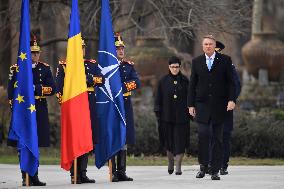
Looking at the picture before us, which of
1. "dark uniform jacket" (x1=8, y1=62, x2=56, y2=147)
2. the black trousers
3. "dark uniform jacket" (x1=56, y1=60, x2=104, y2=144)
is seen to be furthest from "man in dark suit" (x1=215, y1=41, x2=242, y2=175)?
"dark uniform jacket" (x1=8, y1=62, x2=56, y2=147)

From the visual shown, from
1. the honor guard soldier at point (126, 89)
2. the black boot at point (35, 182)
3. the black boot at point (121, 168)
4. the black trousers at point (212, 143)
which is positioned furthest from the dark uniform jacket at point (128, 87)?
the black boot at point (35, 182)

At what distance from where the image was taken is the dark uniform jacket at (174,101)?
17188mm

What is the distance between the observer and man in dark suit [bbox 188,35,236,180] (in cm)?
1502

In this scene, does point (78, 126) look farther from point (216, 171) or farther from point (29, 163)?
point (216, 171)

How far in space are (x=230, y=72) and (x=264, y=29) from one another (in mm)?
24061

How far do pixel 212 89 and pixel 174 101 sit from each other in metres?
2.22

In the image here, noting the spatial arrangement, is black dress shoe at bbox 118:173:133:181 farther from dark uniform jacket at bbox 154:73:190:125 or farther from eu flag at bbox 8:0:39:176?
dark uniform jacket at bbox 154:73:190:125

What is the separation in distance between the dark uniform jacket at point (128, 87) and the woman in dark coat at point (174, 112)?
1424 mm

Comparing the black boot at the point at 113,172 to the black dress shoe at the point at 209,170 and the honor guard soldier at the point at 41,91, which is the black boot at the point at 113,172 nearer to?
the honor guard soldier at the point at 41,91

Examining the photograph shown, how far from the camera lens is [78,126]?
14.8m

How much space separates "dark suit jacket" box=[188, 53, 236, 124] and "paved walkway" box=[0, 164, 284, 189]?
914mm

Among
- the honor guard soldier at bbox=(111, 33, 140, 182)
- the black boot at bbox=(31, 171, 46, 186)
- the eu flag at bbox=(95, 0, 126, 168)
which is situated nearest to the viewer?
the black boot at bbox=(31, 171, 46, 186)

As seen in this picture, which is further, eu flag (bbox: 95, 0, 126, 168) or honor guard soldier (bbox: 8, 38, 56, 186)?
eu flag (bbox: 95, 0, 126, 168)

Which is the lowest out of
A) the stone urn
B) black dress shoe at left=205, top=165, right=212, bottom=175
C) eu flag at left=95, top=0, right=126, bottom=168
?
black dress shoe at left=205, top=165, right=212, bottom=175
